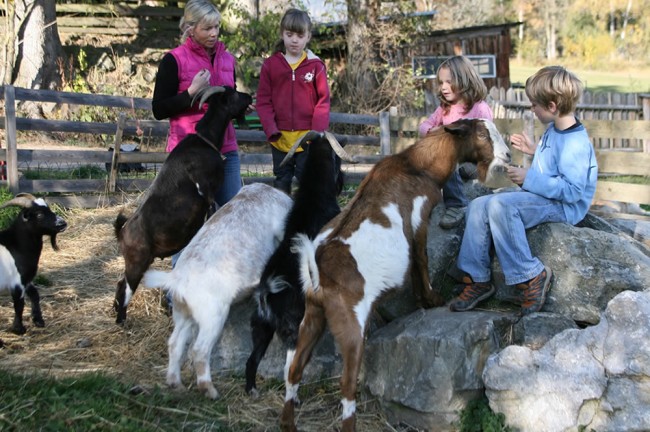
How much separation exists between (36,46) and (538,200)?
17.0 m

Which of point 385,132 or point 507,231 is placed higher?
point 385,132

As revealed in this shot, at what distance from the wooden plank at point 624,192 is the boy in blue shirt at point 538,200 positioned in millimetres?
5883

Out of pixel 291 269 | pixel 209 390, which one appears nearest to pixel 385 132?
pixel 291 269

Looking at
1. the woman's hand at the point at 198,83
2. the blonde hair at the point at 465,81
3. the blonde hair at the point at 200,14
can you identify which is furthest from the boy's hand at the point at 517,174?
the blonde hair at the point at 200,14

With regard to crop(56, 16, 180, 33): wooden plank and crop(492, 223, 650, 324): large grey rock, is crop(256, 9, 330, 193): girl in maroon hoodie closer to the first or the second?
crop(492, 223, 650, 324): large grey rock

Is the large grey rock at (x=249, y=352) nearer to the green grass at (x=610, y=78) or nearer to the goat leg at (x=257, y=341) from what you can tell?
the goat leg at (x=257, y=341)

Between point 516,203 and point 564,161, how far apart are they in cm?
40

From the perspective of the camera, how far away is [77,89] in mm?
19438

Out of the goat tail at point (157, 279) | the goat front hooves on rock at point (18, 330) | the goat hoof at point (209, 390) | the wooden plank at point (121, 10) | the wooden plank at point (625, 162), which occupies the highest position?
the wooden plank at point (121, 10)

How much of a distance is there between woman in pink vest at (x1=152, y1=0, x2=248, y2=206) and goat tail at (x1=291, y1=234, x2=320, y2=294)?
5.79 ft

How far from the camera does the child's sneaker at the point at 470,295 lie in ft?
15.2

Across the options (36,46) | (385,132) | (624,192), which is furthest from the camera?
(36,46)

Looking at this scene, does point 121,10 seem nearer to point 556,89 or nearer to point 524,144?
point 524,144

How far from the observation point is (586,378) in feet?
12.8
